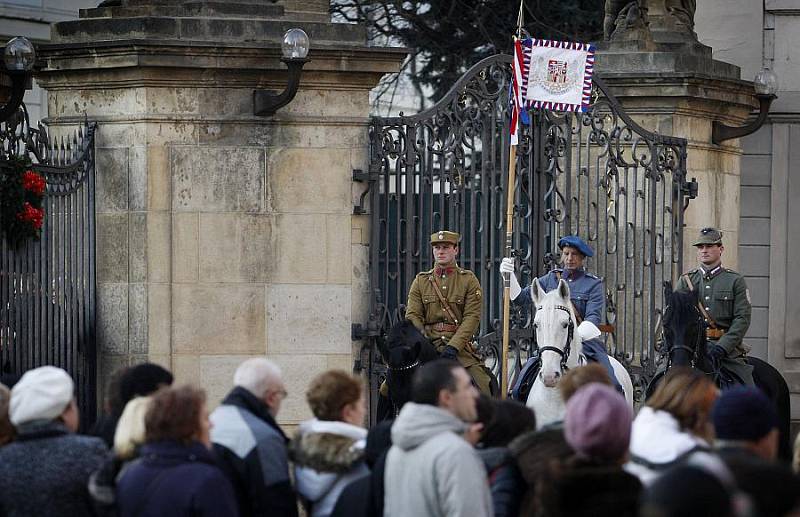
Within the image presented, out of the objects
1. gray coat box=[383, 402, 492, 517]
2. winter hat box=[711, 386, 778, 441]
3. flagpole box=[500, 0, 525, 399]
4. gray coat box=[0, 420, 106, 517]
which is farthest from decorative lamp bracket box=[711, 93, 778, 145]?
gray coat box=[0, 420, 106, 517]

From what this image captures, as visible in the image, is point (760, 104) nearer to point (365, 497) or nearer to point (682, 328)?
point (682, 328)

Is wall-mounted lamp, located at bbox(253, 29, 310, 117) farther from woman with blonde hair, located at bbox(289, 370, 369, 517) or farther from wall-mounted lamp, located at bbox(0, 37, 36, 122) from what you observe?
woman with blonde hair, located at bbox(289, 370, 369, 517)

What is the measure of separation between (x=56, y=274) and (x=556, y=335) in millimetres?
3288

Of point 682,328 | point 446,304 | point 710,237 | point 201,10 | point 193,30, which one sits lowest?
point 682,328

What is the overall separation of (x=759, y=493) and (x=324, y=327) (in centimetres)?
744

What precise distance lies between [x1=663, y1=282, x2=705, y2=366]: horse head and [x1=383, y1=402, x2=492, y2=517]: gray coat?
16.4ft

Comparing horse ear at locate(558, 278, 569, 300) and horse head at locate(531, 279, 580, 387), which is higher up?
horse ear at locate(558, 278, 569, 300)

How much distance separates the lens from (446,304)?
38.9 ft

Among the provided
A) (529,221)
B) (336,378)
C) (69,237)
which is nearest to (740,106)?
(529,221)

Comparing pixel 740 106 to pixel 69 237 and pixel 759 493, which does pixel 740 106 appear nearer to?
pixel 69 237

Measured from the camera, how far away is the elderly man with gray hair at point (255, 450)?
673cm

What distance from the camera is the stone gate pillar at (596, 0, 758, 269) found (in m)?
14.5

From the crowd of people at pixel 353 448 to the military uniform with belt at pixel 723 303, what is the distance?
217 inches

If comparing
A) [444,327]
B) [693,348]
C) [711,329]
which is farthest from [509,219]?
[711,329]
